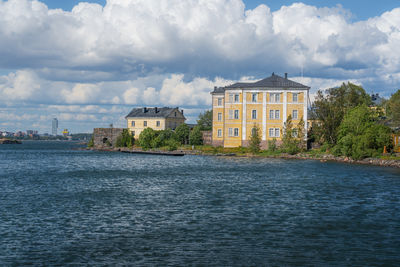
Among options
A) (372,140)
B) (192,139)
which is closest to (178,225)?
(372,140)

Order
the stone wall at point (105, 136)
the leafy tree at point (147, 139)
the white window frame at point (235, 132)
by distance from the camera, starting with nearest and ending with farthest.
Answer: the white window frame at point (235, 132)
the leafy tree at point (147, 139)
the stone wall at point (105, 136)

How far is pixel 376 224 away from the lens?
2206 centimetres

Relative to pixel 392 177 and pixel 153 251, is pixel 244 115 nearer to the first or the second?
pixel 392 177

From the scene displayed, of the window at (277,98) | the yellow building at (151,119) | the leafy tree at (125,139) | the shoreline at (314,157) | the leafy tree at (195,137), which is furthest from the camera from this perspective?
the yellow building at (151,119)

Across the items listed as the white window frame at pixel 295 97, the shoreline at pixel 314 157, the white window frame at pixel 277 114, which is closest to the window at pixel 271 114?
the white window frame at pixel 277 114

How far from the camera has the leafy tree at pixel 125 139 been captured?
4373 inches

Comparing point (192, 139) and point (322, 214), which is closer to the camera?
point (322, 214)

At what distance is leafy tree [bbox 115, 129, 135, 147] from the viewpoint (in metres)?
111

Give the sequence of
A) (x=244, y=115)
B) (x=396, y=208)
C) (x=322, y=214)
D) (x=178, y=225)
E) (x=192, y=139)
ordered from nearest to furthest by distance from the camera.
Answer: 1. (x=178, y=225)
2. (x=322, y=214)
3. (x=396, y=208)
4. (x=244, y=115)
5. (x=192, y=139)

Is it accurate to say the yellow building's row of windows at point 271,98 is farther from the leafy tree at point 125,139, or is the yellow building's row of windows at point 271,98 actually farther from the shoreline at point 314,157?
the leafy tree at point 125,139

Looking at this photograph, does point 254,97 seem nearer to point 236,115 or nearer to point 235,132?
point 236,115

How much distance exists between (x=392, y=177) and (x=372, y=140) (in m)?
20.8

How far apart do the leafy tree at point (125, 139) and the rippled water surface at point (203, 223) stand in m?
70.4

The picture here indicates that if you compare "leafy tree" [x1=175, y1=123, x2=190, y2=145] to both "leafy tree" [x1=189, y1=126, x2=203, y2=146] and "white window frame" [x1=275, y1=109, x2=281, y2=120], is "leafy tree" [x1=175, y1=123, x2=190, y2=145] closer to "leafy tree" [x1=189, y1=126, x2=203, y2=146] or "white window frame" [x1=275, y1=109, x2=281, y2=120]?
"leafy tree" [x1=189, y1=126, x2=203, y2=146]
